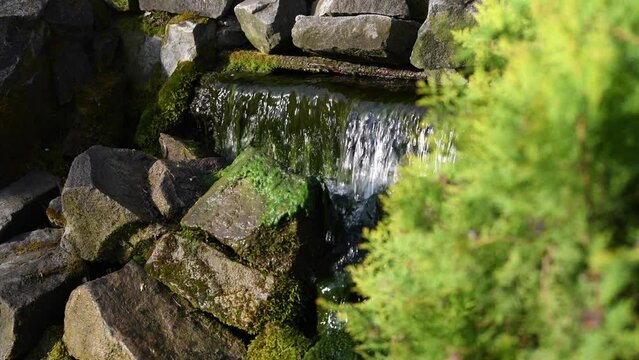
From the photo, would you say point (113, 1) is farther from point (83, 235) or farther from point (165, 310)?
point (165, 310)

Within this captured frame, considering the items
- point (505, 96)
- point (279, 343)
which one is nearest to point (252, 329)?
point (279, 343)

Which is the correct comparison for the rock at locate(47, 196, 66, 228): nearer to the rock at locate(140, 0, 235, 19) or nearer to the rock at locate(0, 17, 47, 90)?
the rock at locate(0, 17, 47, 90)

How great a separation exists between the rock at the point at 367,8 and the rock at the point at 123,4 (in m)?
3.02

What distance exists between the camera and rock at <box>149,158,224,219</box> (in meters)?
5.92

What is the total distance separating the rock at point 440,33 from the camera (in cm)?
679

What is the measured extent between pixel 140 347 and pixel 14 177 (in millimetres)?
3916

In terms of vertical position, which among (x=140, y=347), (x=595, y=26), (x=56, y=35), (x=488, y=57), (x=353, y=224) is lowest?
(x=140, y=347)

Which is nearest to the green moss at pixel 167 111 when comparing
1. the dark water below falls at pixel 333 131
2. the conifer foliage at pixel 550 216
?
the dark water below falls at pixel 333 131

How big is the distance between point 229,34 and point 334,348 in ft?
16.9

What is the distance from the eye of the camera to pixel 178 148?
7461mm

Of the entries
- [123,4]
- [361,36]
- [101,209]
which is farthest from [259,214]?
[123,4]

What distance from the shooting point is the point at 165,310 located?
5.49 m

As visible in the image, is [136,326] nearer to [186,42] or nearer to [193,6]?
[186,42]

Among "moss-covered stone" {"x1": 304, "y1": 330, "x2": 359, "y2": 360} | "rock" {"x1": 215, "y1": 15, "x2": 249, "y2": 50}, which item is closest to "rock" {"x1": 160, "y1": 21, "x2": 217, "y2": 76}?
"rock" {"x1": 215, "y1": 15, "x2": 249, "y2": 50}
